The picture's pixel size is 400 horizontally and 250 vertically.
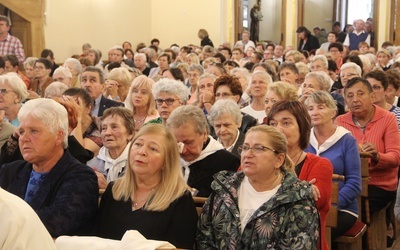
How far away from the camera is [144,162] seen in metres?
3.42

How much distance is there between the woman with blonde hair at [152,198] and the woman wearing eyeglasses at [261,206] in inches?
5.0

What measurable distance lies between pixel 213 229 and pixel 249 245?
0.20m

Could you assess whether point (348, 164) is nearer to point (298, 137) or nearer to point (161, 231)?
point (298, 137)

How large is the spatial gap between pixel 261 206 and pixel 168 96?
2.55m

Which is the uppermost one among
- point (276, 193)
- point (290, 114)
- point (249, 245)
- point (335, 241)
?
point (290, 114)

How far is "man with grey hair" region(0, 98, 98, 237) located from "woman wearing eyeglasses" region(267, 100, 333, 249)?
1093 millimetres

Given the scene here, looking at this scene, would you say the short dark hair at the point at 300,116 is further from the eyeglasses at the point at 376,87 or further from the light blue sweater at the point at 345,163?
the eyeglasses at the point at 376,87

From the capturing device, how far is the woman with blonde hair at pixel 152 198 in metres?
3.33

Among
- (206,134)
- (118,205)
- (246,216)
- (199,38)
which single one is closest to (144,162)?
(118,205)

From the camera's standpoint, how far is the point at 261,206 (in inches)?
130

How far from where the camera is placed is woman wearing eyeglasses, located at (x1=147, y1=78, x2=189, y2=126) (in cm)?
569

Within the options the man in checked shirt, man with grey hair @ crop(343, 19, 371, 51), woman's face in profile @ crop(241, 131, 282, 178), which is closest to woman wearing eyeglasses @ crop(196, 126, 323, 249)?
woman's face in profile @ crop(241, 131, 282, 178)

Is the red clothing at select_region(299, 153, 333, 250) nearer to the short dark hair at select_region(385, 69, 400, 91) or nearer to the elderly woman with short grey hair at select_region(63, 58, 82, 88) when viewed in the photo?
the short dark hair at select_region(385, 69, 400, 91)

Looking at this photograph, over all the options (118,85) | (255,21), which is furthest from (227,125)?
(255,21)
